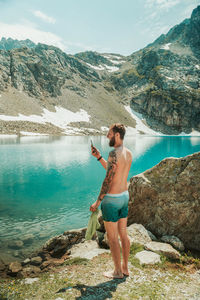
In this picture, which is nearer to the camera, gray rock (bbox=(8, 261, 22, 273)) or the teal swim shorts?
the teal swim shorts

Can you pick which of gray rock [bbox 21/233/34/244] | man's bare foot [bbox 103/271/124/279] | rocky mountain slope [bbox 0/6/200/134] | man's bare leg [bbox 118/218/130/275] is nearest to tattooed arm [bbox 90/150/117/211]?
man's bare leg [bbox 118/218/130/275]

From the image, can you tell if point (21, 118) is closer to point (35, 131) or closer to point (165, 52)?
point (35, 131)

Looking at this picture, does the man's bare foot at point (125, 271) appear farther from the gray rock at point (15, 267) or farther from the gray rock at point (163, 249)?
the gray rock at point (15, 267)

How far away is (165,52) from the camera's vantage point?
645ft

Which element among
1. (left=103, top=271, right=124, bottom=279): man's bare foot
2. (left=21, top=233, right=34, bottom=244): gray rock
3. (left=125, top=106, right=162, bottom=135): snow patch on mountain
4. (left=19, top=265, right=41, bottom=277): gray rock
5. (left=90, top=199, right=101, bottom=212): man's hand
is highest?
(left=125, top=106, right=162, bottom=135): snow patch on mountain

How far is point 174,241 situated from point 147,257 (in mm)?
1518

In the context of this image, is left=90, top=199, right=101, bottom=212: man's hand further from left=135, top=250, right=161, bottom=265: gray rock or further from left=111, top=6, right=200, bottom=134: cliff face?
left=111, top=6, right=200, bottom=134: cliff face

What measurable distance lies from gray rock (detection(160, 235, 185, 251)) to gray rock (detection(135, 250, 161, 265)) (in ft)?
3.85

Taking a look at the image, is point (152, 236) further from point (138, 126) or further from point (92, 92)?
point (92, 92)

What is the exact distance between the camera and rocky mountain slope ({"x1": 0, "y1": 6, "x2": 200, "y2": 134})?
367 feet

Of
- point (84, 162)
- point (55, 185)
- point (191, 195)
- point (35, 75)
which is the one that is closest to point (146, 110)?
point (35, 75)

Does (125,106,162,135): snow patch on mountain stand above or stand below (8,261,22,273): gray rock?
above

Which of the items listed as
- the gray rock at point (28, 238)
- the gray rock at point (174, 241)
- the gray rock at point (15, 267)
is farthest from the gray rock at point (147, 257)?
the gray rock at point (28, 238)

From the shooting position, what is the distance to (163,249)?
258 inches
